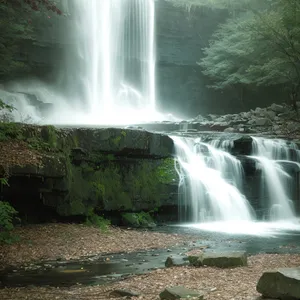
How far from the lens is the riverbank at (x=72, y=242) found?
353 inches

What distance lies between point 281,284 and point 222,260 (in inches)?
96.8

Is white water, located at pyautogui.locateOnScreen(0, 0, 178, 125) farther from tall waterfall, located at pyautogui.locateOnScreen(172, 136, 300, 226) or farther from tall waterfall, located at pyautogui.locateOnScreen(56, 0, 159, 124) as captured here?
tall waterfall, located at pyautogui.locateOnScreen(172, 136, 300, 226)

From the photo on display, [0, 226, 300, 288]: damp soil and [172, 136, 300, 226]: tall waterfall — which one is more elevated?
[172, 136, 300, 226]: tall waterfall

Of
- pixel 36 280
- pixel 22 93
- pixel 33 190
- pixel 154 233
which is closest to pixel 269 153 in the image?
pixel 154 233

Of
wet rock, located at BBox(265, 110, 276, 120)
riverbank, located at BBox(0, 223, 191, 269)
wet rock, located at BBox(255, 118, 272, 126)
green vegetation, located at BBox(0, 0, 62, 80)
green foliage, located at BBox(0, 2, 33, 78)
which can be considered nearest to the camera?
riverbank, located at BBox(0, 223, 191, 269)

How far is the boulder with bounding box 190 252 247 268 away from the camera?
750 cm

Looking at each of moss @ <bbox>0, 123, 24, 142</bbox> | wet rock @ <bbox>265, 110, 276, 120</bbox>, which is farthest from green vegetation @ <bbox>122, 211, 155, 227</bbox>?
wet rock @ <bbox>265, 110, 276, 120</bbox>

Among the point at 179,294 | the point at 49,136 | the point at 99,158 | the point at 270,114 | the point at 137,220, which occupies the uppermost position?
the point at 270,114

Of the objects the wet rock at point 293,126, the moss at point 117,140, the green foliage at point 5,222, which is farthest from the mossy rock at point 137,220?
the wet rock at point 293,126

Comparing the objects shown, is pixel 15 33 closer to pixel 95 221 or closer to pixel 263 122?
pixel 263 122

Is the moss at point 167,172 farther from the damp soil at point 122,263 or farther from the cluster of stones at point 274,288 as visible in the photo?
the cluster of stones at point 274,288

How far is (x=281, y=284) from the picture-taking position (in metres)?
5.09

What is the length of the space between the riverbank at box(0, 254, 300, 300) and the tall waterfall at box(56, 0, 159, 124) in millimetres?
22639

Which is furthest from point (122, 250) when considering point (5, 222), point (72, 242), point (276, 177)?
point (276, 177)
